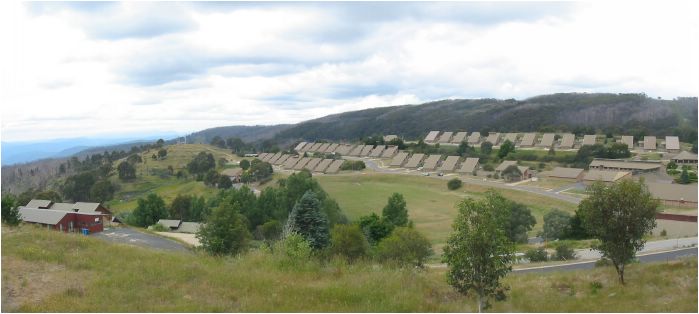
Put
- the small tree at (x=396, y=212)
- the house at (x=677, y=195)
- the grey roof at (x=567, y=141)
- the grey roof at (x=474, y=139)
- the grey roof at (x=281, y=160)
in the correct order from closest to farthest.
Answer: the house at (x=677, y=195) → the small tree at (x=396, y=212) → the grey roof at (x=567, y=141) → the grey roof at (x=281, y=160) → the grey roof at (x=474, y=139)

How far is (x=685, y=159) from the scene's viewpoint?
162 ft

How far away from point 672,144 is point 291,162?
51113 millimetres

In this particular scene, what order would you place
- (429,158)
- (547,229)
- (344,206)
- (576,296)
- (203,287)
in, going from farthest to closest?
(429,158) → (344,206) → (547,229) → (576,296) → (203,287)

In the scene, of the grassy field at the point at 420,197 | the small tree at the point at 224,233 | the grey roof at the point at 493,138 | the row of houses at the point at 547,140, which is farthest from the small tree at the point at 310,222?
the grey roof at the point at 493,138

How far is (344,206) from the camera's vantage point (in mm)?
43250

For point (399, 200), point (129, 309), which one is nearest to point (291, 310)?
point (129, 309)

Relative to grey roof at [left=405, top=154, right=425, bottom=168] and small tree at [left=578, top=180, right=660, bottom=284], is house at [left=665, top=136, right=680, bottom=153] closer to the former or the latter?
grey roof at [left=405, top=154, right=425, bottom=168]

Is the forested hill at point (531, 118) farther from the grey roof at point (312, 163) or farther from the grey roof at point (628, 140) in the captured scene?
the grey roof at point (312, 163)

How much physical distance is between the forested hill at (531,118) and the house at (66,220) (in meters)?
42.6

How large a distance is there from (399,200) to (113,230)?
65.2ft

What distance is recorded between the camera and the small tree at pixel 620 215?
1051cm

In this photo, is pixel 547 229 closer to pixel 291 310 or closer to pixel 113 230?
pixel 291 310

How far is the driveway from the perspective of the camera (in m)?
23.8

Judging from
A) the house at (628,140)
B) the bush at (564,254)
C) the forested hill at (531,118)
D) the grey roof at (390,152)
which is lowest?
the bush at (564,254)
